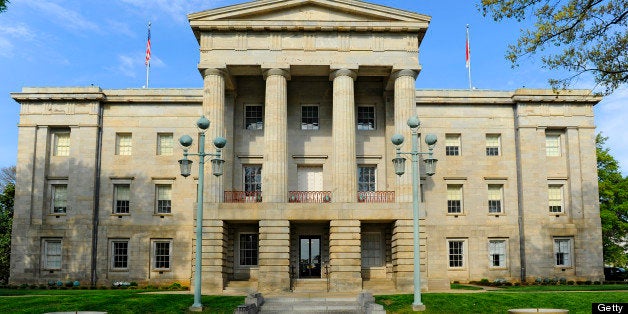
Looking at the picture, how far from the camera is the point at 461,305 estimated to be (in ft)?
82.7

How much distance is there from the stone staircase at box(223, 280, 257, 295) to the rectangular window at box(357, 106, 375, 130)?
1260cm

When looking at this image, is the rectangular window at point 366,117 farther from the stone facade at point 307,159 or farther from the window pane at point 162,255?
the window pane at point 162,255

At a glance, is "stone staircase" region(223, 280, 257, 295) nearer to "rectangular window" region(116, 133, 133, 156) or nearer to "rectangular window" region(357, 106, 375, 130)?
"rectangular window" region(357, 106, 375, 130)

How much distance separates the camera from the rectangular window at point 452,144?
44.6 metres

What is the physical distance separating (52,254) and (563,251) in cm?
3596

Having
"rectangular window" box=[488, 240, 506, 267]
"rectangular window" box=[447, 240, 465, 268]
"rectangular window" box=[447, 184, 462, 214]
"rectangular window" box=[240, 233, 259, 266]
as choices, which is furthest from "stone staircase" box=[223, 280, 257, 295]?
"rectangular window" box=[488, 240, 506, 267]

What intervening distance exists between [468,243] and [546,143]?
31.1 ft

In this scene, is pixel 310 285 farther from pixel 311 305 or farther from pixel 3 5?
pixel 3 5

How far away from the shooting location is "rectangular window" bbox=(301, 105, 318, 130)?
133ft

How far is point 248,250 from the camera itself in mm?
38688

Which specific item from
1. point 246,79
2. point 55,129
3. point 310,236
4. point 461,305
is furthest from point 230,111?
point 461,305

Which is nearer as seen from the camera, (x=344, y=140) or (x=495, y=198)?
(x=344, y=140)

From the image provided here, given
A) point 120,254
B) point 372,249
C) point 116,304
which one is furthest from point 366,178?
point 116,304

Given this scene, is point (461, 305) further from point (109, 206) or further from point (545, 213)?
point (109, 206)
